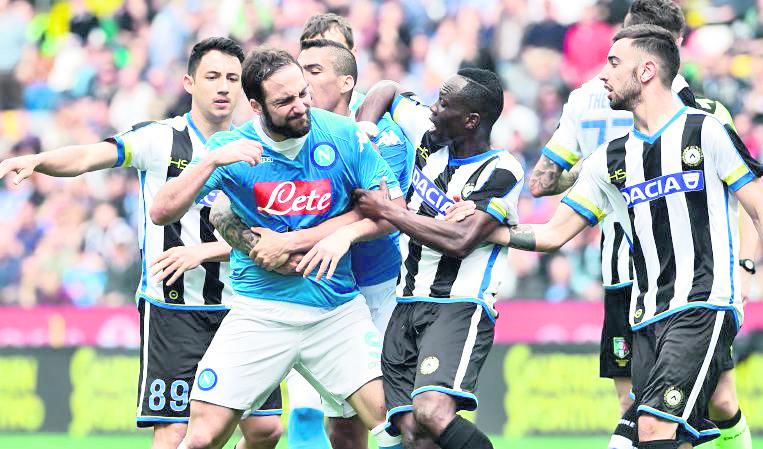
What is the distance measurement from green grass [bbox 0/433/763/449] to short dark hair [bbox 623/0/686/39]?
4.75 m

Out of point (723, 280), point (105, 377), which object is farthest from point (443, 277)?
point (105, 377)

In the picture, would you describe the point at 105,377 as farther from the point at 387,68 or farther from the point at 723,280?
the point at 723,280

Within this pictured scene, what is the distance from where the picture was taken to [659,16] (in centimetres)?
793

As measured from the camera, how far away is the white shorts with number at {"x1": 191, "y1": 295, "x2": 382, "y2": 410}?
6.75 metres

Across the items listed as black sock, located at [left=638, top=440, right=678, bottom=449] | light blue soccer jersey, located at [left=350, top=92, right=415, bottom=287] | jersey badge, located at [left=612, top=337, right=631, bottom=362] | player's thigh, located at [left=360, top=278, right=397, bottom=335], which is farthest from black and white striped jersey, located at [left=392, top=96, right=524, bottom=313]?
jersey badge, located at [left=612, top=337, right=631, bottom=362]

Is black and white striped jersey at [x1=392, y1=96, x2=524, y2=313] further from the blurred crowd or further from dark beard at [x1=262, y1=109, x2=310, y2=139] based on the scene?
the blurred crowd

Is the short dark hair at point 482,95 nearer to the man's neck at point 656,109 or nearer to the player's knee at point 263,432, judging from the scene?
the man's neck at point 656,109

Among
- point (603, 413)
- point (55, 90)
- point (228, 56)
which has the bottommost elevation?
point (603, 413)

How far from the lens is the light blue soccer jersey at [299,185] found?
675 centimetres

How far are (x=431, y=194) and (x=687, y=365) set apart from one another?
1.63 m

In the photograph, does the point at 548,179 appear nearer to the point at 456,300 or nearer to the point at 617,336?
the point at 617,336

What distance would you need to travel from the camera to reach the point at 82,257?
1453cm

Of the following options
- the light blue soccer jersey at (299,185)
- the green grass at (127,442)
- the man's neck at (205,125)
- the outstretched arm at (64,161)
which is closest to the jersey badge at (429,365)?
the light blue soccer jersey at (299,185)

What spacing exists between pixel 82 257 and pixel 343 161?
27.2 feet
